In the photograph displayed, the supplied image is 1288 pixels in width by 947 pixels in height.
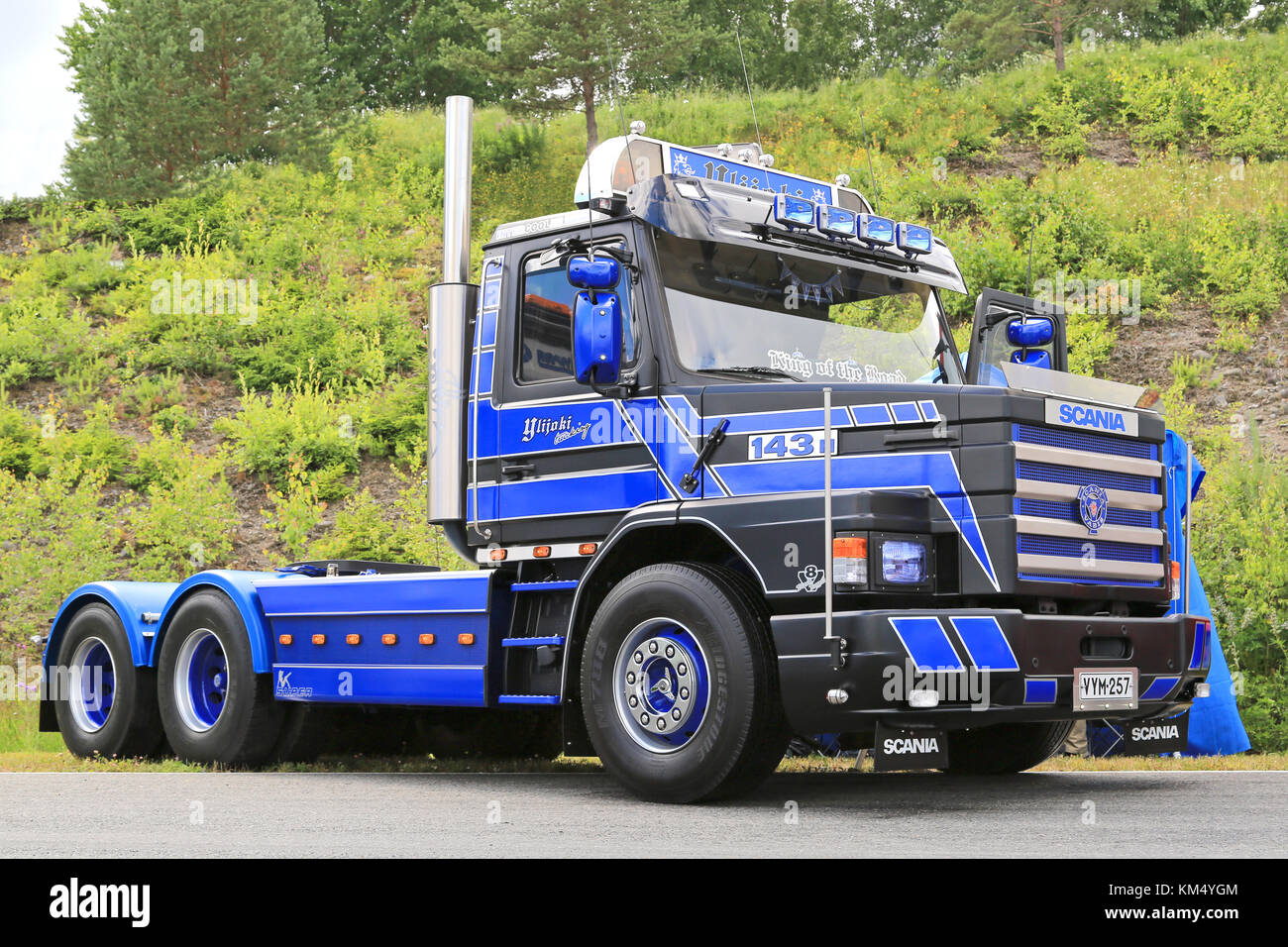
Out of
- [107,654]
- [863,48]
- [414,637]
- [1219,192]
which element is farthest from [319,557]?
[863,48]

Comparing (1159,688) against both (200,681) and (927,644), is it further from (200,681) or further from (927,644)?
(200,681)

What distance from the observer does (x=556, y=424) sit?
930 cm

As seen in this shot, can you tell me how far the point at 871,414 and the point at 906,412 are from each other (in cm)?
21

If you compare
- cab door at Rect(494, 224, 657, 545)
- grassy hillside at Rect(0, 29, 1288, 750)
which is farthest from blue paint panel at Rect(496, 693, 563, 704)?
grassy hillside at Rect(0, 29, 1288, 750)

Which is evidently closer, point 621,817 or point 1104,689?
point 621,817

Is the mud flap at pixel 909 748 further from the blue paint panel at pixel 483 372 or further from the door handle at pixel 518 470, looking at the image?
the blue paint panel at pixel 483 372

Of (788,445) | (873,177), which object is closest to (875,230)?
(788,445)


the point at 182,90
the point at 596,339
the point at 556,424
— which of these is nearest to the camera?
the point at 596,339

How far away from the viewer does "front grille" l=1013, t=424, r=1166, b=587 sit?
7945mm

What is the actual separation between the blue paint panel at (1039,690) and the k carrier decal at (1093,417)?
1383mm

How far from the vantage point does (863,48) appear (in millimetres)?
44406

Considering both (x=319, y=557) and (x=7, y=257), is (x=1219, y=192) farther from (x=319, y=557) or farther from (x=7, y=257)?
(x=7, y=257)

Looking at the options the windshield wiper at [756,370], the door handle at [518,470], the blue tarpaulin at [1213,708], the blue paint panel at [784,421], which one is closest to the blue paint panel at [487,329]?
the door handle at [518,470]

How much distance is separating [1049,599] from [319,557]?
46.5 ft
